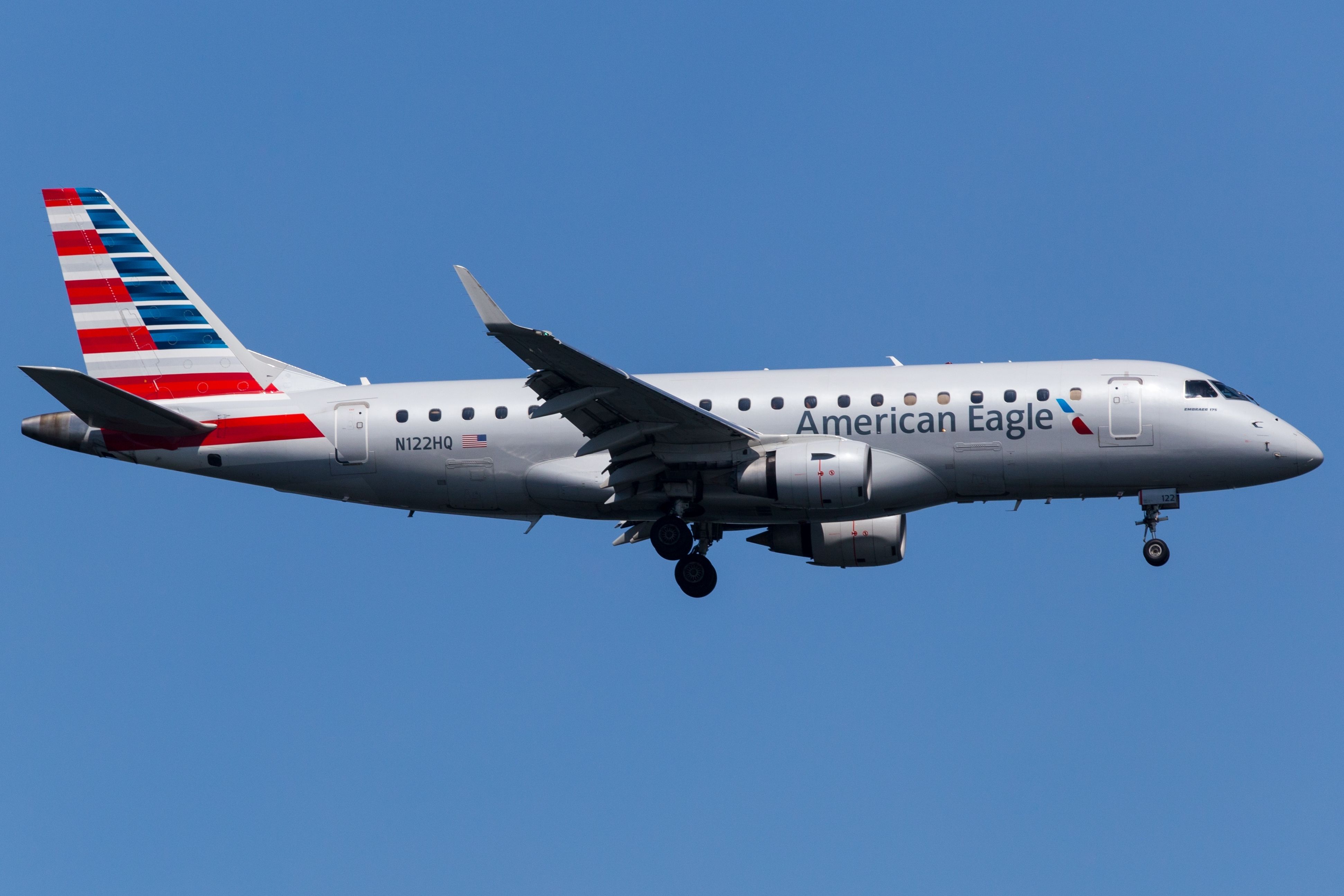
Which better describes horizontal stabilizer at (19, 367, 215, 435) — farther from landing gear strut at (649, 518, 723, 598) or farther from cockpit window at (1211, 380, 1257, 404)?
cockpit window at (1211, 380, 1257, 404)

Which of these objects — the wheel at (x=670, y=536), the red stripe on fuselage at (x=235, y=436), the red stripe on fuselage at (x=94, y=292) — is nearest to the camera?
the wheel at (x=670, y=536)

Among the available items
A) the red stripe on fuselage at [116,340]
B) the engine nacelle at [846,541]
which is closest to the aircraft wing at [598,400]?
the engine nacelle at [846,541]

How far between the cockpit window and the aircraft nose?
4.41ft

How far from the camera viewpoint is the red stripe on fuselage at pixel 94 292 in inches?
1479

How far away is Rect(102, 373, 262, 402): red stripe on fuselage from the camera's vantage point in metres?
36.8

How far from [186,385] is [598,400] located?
37.8 ft

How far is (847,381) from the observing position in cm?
3406

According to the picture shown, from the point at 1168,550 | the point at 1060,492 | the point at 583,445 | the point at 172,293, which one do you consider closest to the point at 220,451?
the point at 172,293

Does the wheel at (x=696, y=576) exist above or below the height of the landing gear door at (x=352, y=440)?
below

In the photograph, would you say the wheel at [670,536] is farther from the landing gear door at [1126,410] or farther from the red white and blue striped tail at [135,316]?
the red white and blue striped tail at [135,316]

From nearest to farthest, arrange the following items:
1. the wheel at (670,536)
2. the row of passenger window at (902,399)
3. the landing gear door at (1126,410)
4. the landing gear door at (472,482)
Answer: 1. the landing gear door at (1126,410)
2. the row of passenger window at (902,399)
3. the wheel at (670,536)
4. the landing gear door at (472,482)

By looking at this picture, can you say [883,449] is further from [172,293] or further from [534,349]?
[172,293]

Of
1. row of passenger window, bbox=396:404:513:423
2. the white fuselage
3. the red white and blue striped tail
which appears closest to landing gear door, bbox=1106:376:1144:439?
the white fuselage

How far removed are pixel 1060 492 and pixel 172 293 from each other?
22.0m
